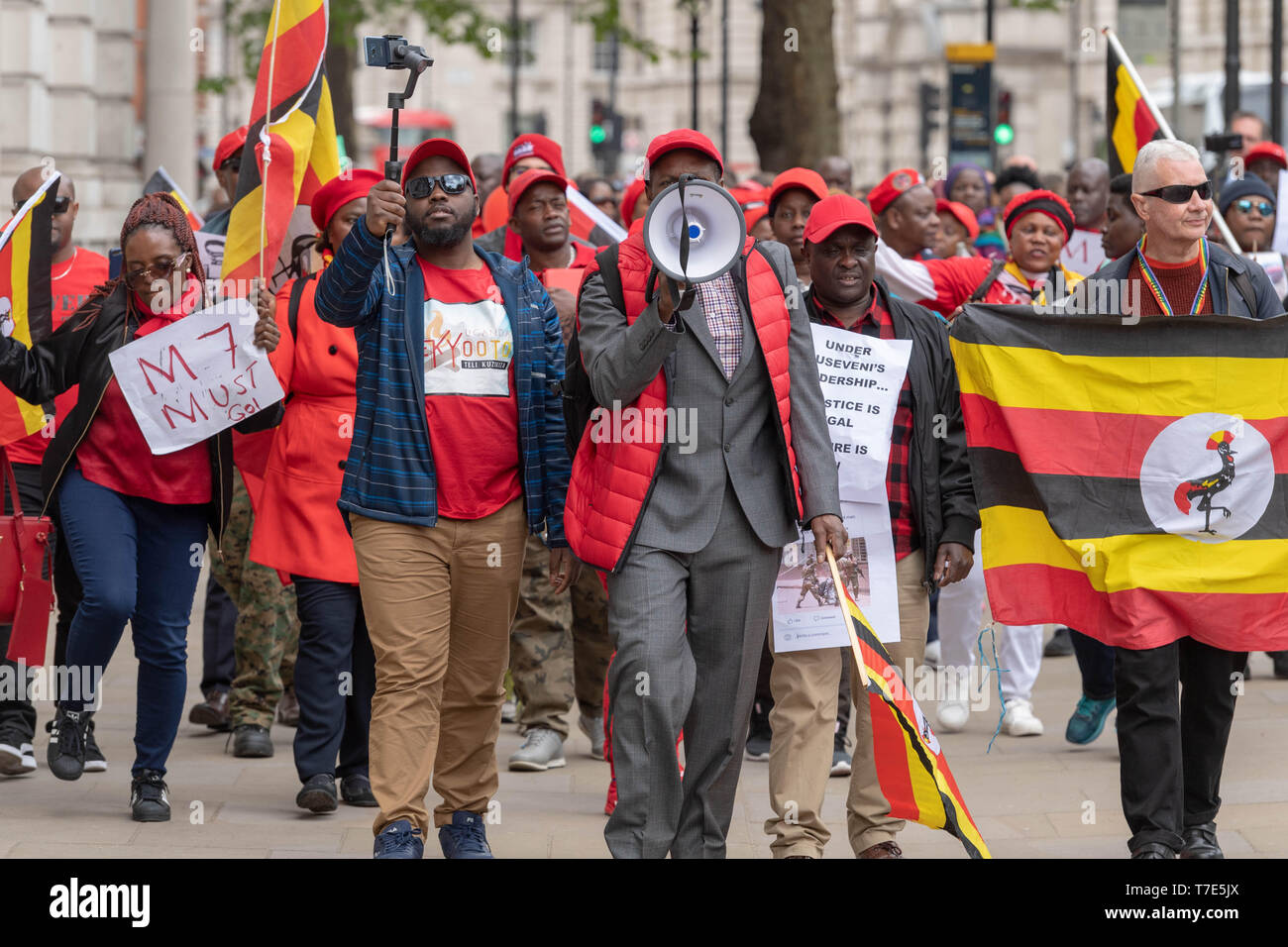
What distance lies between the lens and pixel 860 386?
254 inches

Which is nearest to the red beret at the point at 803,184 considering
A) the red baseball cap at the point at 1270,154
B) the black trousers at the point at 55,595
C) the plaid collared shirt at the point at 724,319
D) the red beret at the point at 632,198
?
the red beret at the point at 632,198

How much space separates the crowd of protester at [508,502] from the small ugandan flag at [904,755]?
367 mm

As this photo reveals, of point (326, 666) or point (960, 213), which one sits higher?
point (960, 213)

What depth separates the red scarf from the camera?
22.9 ft

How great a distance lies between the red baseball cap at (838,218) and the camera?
6.36 meters

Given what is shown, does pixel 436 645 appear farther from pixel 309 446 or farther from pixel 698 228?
pixel 698 228

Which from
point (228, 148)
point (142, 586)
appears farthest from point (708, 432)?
point (228, 148)

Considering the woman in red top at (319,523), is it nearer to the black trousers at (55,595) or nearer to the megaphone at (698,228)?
the black trousers at (55,595)

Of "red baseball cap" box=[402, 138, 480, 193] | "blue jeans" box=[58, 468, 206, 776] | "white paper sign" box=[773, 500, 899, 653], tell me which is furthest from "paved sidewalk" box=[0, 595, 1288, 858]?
"red baseball cap" box=[402, 138, 480, 193]

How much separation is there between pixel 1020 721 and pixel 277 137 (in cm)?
402

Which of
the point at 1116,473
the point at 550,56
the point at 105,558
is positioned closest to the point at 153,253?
the point at 105,558

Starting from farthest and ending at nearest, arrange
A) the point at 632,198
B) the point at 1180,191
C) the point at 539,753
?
the point at 632,198
the point at 539,753
the point at 1180,191

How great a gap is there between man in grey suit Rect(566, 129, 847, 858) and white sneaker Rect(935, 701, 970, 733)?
3215 mm
